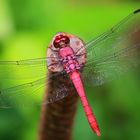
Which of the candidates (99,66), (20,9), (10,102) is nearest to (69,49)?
(99,66)

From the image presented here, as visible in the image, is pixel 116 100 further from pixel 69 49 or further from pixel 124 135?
pixel 69 49

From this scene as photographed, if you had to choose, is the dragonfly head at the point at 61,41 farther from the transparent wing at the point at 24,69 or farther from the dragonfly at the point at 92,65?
the transparent wing at the point at 24,69

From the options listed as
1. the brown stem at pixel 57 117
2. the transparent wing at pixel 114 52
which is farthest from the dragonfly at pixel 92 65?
the brown stem at pixel 57 117

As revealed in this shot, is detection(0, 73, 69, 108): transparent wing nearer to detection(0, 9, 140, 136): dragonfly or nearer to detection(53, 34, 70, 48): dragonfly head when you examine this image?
detection(0, 9, 140, 136): dragonfly

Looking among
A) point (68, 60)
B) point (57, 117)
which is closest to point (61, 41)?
point (68, 60)

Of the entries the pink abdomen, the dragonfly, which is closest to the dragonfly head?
the dragonfly
